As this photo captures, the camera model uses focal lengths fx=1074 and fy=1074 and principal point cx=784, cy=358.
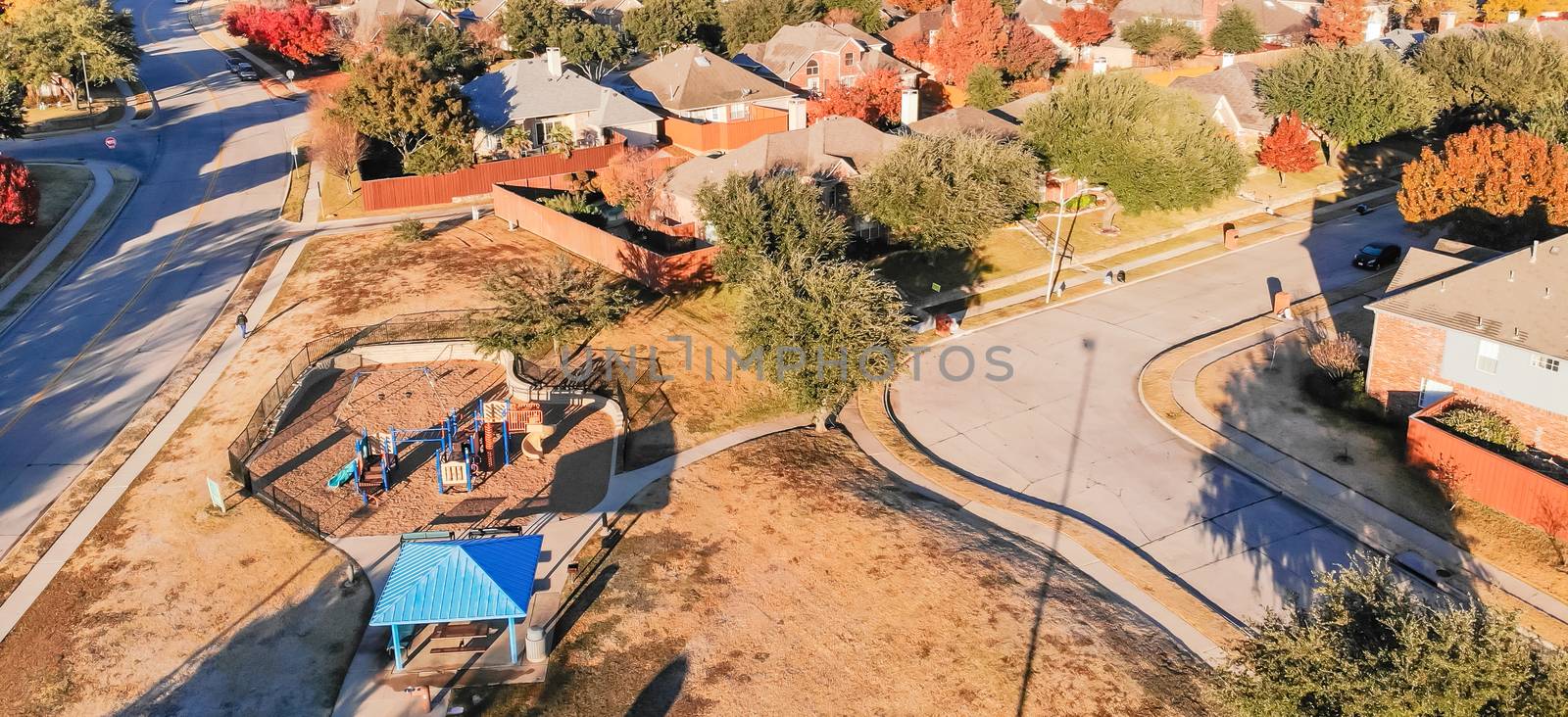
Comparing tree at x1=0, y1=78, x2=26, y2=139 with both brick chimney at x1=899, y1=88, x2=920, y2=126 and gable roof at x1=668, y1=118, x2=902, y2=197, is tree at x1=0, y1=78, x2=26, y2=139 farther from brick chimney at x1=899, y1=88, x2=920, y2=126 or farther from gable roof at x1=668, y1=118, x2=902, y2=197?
brick chimney at x1=899, y1=88, x2=920, y2=126

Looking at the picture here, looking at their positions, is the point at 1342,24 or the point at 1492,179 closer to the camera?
the point at 1492,179

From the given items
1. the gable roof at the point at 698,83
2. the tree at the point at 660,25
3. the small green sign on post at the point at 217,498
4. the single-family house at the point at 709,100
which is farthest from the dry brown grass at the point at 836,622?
the tree at the point at 660,25

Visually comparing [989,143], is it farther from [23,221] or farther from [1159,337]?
[23,221]

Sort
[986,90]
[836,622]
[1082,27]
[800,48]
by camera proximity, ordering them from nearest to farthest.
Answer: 1. [836,622]
2. [986,90]
3. [800,48]
4. [1082,27]

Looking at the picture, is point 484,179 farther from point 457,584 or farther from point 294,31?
point 294,31

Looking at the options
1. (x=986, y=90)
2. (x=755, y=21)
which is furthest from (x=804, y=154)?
(x=755, y=21)

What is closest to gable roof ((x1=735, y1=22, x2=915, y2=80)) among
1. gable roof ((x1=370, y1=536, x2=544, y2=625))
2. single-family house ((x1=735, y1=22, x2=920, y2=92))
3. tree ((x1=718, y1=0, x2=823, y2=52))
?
single-family house ((x1=735, y1=22, x2=920, y2=92))
